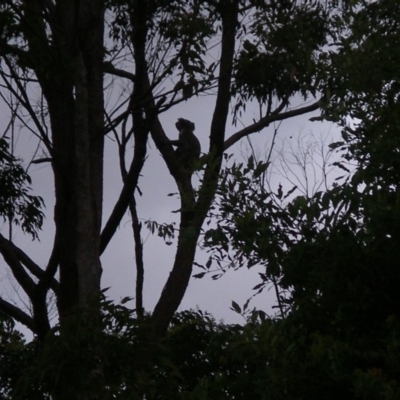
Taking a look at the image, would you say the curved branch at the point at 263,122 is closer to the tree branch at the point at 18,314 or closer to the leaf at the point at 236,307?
the tree branch at the point at 18,314

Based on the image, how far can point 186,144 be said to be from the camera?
10250 mm

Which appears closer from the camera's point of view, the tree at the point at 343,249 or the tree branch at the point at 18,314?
the tree at the point at 343,249

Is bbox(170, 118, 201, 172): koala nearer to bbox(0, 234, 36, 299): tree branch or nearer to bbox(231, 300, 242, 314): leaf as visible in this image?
bbox(0, 234, 36, 299): tree branch

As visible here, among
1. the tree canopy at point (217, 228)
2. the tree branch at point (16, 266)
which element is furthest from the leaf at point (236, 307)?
the tree branch at point (16, 266)

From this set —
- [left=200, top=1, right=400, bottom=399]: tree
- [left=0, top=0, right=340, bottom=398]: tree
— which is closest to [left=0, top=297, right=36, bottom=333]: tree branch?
[left=0, top=0, right=340, bottom=398]: tree

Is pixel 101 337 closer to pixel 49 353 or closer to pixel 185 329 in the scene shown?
pixel 49 353

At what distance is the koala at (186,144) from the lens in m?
9.64

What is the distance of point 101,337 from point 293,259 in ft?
3.52

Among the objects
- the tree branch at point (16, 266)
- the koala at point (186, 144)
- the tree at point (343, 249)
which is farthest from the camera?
the koala at point (186, 144)

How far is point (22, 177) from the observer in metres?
9.15

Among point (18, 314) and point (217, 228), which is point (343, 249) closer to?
point (217, 228)

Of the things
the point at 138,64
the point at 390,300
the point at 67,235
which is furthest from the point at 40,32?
the point at 390,300

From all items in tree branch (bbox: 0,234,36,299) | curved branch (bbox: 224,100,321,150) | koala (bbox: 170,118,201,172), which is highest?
koala (bbox: 170,118,201,172)

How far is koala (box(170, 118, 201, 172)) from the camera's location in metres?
9.64
